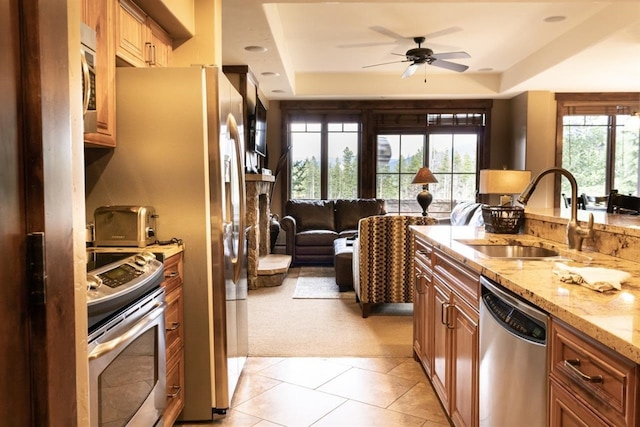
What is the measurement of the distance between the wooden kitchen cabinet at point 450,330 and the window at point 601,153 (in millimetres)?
5637

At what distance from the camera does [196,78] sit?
2299mm

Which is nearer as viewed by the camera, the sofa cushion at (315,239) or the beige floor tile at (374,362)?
the beige floor tile at (374,362)

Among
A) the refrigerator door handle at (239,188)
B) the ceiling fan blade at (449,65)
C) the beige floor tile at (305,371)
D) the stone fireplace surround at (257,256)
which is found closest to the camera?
the refrigerator door handle at (239,188)

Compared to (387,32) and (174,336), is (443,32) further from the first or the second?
(174,336)

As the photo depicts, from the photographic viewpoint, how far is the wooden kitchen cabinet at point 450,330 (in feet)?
6.28

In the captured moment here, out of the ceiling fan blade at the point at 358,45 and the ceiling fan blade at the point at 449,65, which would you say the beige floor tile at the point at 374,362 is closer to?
the ceiling fan blade at the point at 449,65

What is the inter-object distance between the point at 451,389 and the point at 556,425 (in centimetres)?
106

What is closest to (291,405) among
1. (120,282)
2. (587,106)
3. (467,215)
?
(120,282)

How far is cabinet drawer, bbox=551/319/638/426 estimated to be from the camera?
95cm

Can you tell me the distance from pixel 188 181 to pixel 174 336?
2.43 ft

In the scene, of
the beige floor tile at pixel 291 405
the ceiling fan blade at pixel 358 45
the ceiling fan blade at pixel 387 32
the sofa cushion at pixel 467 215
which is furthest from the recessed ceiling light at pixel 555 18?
the beige floor tile at pixel 291 405

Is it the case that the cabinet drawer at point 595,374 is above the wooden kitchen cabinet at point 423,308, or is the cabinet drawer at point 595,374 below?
above

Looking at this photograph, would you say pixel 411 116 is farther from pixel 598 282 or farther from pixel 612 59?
pixel 598 282

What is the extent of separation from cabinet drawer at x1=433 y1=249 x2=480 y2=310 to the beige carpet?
1.13 m
